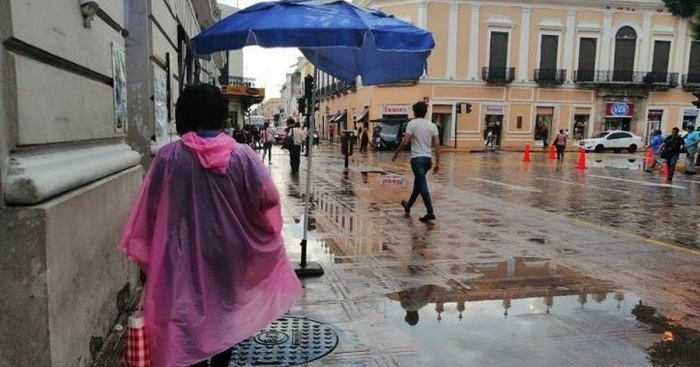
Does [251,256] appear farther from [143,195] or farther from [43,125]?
[43,125]

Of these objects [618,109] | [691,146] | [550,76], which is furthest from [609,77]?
[691,146]

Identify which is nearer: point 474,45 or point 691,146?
point 691,146

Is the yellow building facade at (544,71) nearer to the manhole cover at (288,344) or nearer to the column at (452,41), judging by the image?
the column at (452,41)

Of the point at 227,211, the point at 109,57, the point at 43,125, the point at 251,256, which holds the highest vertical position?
the point at 109,57

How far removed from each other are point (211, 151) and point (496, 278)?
148 inches

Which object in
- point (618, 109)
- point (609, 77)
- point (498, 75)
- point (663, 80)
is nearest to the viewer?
point (498, 75)

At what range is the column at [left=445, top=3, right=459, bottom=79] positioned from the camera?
37.1m

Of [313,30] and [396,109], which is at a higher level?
[396,109]

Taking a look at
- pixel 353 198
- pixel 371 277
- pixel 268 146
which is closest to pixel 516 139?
pixel 268 146

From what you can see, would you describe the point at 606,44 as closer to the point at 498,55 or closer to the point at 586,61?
the point at 586,61

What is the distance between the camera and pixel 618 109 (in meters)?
40.5

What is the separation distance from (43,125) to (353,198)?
28.2 feet

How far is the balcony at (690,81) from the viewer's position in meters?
41.0

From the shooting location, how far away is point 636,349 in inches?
149
